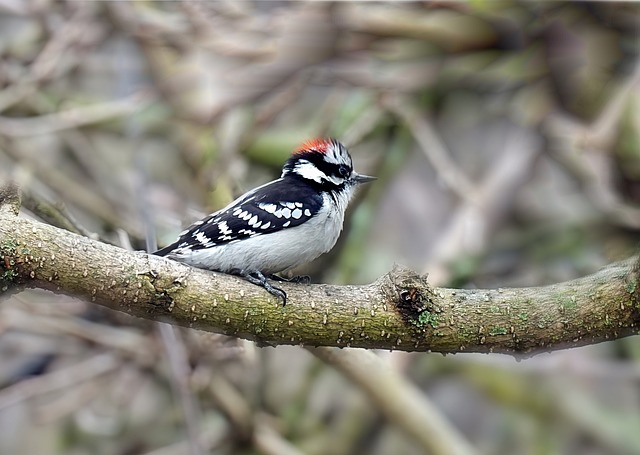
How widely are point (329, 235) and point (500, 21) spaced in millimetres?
2049

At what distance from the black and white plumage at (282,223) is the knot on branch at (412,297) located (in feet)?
1.35

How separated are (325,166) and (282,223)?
10.4 inches

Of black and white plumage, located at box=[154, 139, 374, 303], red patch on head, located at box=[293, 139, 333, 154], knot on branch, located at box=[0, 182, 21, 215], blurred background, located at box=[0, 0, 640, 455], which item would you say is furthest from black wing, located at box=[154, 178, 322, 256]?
blurred background, located at box=[0, 0, 640, 455]

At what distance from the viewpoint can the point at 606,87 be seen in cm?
383

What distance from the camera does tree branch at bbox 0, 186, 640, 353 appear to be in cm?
160

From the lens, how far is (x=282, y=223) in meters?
2.23

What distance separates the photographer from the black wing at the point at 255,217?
7.02 ft

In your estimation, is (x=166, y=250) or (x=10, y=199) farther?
(x=166, y=250)

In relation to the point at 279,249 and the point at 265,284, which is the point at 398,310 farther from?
the point at 279,249

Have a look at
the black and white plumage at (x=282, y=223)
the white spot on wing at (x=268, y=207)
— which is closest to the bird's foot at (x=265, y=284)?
the black and white plumage at (x=282, y=223)

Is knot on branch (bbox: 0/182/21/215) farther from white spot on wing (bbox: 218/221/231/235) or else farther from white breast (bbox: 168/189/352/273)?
white spot on wing (bbox: 218/221/231/235)

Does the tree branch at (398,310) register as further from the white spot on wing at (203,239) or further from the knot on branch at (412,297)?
the white spot on wing at (203,239)

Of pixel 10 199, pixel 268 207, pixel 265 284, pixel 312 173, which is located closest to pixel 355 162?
pixel 312 173

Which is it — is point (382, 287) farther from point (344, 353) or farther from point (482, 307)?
point (344, 353)
